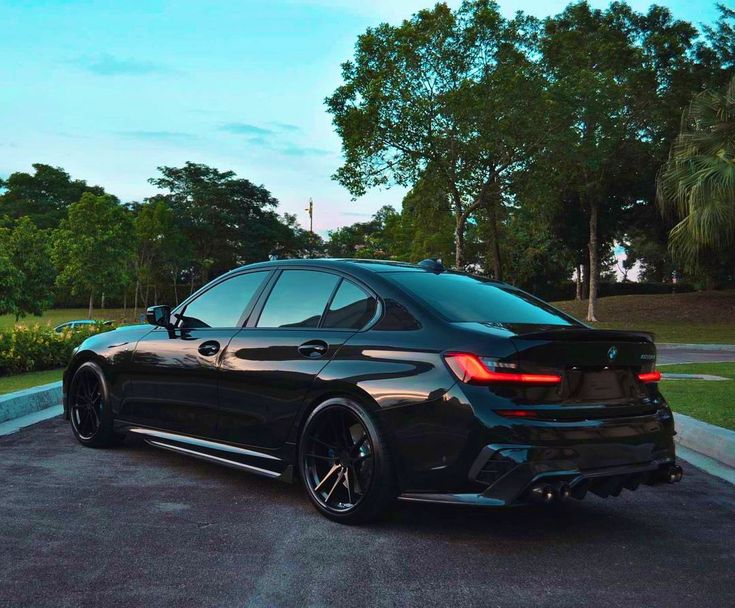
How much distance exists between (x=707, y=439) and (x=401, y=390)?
3.99 m

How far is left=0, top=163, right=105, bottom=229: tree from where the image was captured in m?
74.4

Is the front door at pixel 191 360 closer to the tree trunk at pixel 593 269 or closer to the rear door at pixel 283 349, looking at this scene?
the rear door at pixel 283 349

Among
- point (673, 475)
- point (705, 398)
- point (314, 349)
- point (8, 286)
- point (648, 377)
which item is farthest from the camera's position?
point (8, 286)

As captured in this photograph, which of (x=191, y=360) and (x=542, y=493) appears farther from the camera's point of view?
(x=191, y=360)

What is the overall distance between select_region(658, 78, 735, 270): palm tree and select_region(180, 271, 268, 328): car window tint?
609 inches

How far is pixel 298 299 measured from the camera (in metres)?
5.25

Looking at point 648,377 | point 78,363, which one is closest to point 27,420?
point 78,363

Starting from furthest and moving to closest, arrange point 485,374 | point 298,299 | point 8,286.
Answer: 1. point 8,286
2. point 298,299
3. point 485,374

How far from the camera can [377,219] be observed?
103875 millimetres

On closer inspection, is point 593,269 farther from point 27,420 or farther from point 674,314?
point 27,420

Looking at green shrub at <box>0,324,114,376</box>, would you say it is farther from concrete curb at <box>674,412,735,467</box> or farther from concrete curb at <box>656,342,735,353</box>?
concrete curb at <box>656,342,735,353</box>

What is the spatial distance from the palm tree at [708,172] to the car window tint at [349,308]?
Answer: 1570cm

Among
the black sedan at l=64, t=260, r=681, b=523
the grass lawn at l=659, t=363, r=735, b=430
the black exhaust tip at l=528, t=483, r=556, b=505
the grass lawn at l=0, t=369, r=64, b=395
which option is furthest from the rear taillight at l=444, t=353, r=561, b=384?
the grass lawn at l=0, t=369, r=64, b=395

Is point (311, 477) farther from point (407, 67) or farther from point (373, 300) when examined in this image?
point (407, 67)
